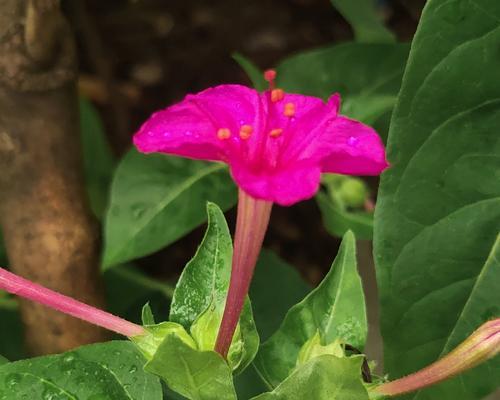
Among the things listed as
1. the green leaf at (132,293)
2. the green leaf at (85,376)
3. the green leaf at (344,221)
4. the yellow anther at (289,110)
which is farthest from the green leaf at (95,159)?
the yellow anther at (289,110)

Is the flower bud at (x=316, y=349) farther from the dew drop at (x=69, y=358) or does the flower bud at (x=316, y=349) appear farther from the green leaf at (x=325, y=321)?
the dew drop at (x=69, y=358)

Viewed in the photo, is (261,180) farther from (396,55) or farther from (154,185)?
(396,55)

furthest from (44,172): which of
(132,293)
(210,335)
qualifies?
(132,293)

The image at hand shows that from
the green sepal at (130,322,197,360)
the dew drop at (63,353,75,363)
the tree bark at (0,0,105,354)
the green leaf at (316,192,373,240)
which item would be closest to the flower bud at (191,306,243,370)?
the green sepal at (130,322,197,360)

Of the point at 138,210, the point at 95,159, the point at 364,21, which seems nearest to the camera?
the point at 138,210

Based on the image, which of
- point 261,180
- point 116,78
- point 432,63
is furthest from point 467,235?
point 116,78

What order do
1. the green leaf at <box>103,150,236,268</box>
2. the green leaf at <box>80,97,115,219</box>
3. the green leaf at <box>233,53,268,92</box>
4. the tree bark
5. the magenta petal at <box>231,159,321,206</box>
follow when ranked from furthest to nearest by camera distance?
the green leaf at <box>80,97,115,219</box> → the green leaf at <box>233,53,268,92</box> → the green leaf at <box>103,150,236,268</box> → the tree bark → the magenta petal at <box>231,159,321,206</box>

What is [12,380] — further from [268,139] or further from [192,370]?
[268,139]

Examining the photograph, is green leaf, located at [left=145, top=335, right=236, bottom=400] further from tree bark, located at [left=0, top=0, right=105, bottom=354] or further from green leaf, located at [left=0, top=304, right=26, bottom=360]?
green leaf, located at [left=0, top=304, right=26, bottom=360]
